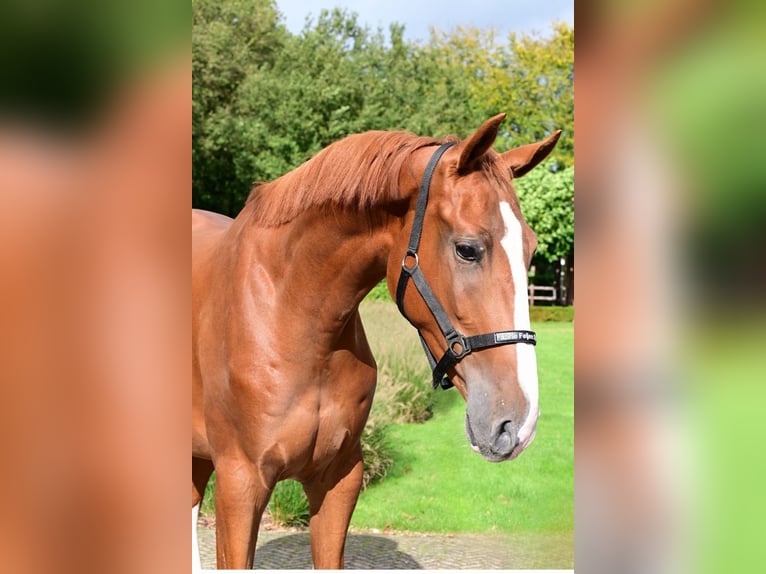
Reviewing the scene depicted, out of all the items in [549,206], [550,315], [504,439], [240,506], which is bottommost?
[550,315]

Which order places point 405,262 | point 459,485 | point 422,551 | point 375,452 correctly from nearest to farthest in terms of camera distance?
point 405,262
point 422,551
point 375,452
point 459,485

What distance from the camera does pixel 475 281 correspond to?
1.80 m

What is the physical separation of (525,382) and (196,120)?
12.3m

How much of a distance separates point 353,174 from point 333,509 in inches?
49.4

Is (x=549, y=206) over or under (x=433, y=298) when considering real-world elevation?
over

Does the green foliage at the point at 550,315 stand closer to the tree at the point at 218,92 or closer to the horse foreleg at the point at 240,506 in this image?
the tree at the point at 218,92

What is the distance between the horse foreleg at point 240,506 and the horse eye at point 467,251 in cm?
106

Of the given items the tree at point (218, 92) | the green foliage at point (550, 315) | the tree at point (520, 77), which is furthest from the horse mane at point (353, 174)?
the tree at point (520, 77)

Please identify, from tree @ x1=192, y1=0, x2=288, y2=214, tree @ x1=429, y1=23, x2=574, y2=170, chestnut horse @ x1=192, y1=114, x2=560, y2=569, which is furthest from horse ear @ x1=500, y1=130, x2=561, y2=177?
tree @ x1=429, y1=23, x2=574, y2=170

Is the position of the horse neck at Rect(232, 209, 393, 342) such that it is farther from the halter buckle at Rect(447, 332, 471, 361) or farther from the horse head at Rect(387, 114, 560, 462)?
the halter buckle at Rect(447, 332, 471, 361)

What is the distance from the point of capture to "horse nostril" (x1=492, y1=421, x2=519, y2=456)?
1716 mm
